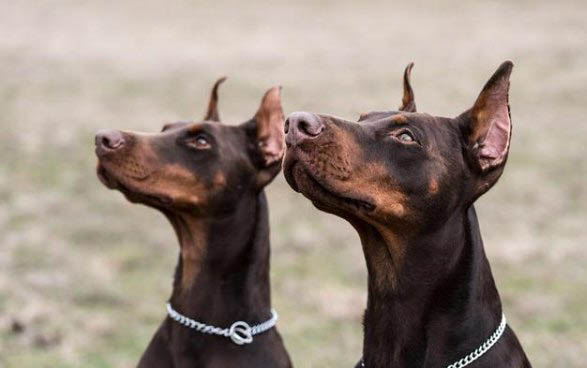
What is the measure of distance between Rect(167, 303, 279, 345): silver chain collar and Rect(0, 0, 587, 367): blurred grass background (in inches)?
101

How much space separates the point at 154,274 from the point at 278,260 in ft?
4.40

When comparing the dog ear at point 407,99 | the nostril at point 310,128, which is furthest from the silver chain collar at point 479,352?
the dog ear at point 407,99

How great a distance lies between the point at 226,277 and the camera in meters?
5.38

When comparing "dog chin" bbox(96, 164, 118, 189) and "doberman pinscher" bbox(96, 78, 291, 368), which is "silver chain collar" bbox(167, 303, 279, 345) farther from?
"dog chin" bbox(96, 164, 118, 189)

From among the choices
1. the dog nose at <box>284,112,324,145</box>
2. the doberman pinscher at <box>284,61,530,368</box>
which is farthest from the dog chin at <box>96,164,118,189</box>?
the dog nose at <box>284,112,324,145</box>

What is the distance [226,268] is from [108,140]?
0.93 metres

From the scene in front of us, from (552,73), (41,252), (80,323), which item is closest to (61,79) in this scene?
(552,73)

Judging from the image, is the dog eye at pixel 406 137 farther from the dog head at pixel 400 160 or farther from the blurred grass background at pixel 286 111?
the blurred grass background at pixel 286 111

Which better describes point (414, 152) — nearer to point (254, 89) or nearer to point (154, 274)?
point (154, 274)

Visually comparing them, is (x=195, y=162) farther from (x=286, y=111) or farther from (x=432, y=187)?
(x=286, y=111)

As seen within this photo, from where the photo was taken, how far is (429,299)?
425 cm

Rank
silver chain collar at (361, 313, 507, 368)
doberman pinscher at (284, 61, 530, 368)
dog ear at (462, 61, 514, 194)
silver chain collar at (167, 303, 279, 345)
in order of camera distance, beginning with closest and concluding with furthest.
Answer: doberman pinscher at (284, 61, 530, 368)
silver chain collar at (361, 313, 507, 368)
dog ear at (462, 61, 514, 194)
silver chain collar at (167, 303, 279, 345)

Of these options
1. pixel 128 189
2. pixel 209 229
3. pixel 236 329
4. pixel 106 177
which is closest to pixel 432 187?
pixel 236 329

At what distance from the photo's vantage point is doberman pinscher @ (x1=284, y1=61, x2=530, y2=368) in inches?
160
